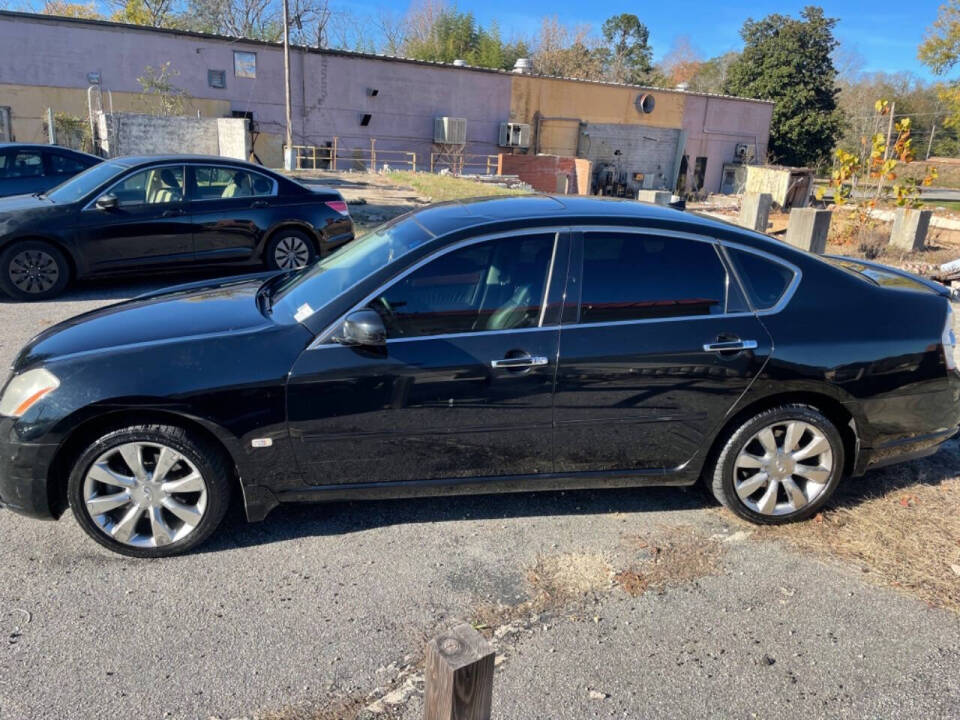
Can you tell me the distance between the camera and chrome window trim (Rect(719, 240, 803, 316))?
3684 millimetres

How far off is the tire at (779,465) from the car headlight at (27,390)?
10.6 ft

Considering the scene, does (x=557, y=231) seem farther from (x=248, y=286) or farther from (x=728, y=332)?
(x=248, y=286)

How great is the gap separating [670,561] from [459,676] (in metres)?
2.21

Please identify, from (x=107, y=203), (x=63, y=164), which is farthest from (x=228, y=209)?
(x=63, y=164)

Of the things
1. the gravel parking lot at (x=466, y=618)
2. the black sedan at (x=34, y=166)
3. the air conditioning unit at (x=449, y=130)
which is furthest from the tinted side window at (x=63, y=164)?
the air conditioning unit at (x=449, y=130)

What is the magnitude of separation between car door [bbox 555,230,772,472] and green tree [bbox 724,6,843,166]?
52955 mm

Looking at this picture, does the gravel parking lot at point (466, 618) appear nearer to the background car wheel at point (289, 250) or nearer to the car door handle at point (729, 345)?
the car door handle at point (729, 345)

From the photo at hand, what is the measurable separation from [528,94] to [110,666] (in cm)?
4144

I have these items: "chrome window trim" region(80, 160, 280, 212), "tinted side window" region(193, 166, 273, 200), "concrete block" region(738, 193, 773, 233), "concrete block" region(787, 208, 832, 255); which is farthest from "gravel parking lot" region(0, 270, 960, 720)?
"concrete block" region(738, 193, 773, 233)

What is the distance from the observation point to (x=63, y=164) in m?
11.0

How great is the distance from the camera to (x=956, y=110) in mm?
33094

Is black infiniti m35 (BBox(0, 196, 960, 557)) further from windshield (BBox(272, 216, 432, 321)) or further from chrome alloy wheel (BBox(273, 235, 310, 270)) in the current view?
chrome alloy wheel (BBox(273, 235, 310, 270))

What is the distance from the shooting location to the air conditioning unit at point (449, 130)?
37562 millimetres

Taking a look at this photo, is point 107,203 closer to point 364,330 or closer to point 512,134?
point 364,330
